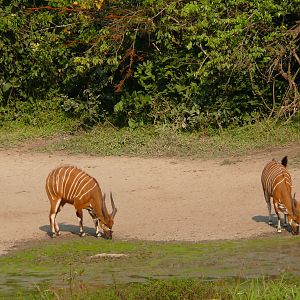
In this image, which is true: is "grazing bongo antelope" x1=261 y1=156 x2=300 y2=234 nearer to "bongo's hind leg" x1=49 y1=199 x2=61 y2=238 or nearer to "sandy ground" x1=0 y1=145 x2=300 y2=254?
"sandy ground" x1=0 y1=145 x2=300 y2=254

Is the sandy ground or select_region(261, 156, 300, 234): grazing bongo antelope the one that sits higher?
select_region(261, 156, 300, 234): grazing bongo antelope

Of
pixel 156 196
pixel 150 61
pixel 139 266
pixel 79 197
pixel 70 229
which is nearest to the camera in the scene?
pixel 139 266

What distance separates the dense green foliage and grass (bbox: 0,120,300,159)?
1.45ft

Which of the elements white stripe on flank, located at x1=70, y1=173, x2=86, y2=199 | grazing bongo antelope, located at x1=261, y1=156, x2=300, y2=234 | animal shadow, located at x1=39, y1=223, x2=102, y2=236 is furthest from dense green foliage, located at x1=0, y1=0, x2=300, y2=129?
white stripe on flank, located at x1=70, y1=173, x2=86, y2=199

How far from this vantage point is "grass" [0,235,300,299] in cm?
891

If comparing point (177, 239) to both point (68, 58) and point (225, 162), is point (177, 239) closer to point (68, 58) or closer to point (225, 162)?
point (225, 162)

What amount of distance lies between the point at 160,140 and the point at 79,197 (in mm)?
5393

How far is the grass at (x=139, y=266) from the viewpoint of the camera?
8906 millimetres

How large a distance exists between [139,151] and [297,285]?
26.3ft

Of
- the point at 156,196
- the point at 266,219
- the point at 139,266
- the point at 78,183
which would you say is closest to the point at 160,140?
the point at 156,196

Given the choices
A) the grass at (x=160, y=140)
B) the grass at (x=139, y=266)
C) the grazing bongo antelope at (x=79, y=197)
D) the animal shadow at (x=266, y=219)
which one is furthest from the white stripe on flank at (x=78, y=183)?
the grass at (x=160, y=140)

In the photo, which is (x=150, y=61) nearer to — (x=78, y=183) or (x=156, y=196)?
(x=156, y=196)

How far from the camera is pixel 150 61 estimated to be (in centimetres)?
1884

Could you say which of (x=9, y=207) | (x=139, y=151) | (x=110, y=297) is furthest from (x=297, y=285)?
(x=139, y=151)
